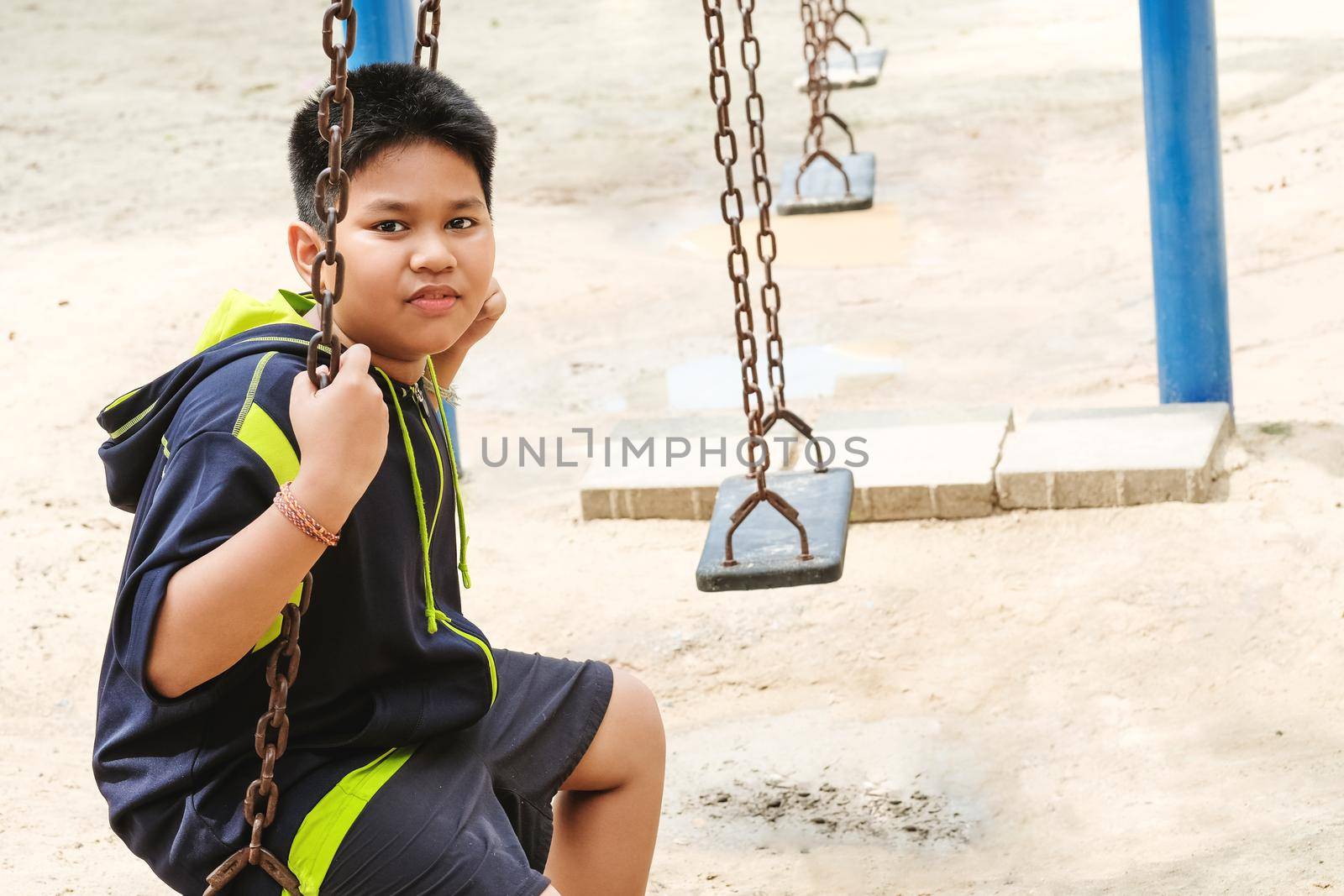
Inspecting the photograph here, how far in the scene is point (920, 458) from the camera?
168 inches

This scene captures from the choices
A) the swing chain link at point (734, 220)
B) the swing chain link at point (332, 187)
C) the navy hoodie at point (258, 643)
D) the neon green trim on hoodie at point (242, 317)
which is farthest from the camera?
the swing chain link at point (734, 220)

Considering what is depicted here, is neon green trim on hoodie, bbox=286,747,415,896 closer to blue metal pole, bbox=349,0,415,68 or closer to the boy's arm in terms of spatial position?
the boy's arm

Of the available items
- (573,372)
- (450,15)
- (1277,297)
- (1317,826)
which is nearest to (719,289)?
(573,372)

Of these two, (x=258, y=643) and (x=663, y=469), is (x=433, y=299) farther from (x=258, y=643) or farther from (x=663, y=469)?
(x=663, y=469)

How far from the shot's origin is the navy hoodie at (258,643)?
155 centimetres

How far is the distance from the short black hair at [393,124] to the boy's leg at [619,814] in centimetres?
66

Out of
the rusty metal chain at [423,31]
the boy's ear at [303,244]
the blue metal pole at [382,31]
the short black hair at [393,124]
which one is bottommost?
the boy's ear at [303,244]

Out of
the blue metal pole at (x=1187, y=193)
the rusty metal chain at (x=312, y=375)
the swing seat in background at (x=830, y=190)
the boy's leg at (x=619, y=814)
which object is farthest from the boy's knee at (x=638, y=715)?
the swing seat in background at (x=830, y=190)

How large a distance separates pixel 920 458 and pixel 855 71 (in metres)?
3.68

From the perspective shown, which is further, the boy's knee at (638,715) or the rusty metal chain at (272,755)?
the boy's knee at (638,715)

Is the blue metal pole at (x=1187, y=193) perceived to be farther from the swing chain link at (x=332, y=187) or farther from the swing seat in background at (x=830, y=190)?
the swing chain link at (x=332, y=187)

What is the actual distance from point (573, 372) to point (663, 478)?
1.52m

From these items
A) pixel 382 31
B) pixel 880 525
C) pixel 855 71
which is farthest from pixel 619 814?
pixel 855 71

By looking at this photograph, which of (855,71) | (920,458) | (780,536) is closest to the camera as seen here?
(780,536)
